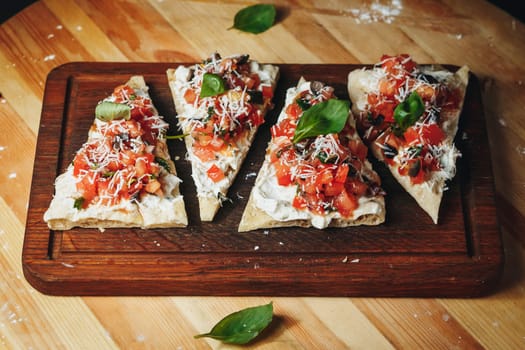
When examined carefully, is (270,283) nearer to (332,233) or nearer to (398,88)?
(332,233)

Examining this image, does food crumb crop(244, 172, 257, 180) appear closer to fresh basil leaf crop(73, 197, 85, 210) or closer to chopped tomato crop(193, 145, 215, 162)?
chopped tomato crop(193, 145, 215, 162)

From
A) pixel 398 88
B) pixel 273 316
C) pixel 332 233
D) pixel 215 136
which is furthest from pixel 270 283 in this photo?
pixel 398 88

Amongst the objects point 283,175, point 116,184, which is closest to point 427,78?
point 283,175

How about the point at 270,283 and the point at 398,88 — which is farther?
the point at 398,88

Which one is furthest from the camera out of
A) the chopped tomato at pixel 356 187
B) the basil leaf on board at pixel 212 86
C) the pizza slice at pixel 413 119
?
the basil leaf on board at pixel 212 86

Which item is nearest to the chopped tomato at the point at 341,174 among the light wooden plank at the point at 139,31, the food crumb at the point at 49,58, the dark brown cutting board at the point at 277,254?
the dark brown cutting board at the point at 277,254

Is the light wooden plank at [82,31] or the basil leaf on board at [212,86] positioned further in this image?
the light wooden plank at [82,31]

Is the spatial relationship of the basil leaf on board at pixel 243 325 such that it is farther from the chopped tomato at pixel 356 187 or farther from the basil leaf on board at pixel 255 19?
the basil leaf on board at pixel 255 19

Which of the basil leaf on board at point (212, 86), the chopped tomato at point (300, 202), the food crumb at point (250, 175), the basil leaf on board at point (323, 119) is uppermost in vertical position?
the basil leaf on board at point (212, 86)
